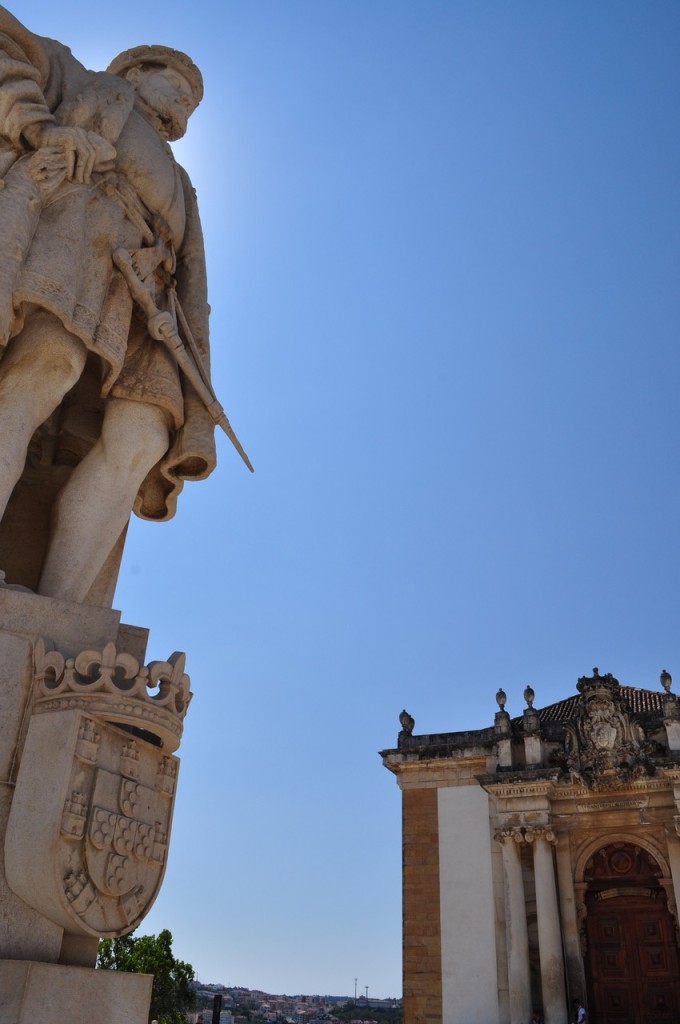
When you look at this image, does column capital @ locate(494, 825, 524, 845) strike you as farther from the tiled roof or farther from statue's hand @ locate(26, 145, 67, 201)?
statue's hand @ locate(26, 145, 67, 201)

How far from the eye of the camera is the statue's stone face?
4.84 m

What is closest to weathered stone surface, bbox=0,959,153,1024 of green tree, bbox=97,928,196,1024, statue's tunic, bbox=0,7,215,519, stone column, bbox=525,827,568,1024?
statue's tunic, bbox=0,7,215,519

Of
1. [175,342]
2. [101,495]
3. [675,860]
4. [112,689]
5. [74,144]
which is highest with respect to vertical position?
[675,860]

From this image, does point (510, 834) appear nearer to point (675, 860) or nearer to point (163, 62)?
point (675, 860)

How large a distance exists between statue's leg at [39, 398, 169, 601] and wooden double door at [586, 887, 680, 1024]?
1690 cm

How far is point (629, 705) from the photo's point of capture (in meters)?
18.8

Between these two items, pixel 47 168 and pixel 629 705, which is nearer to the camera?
pixel 47 168

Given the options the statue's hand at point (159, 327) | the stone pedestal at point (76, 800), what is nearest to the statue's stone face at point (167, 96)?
the statue's hand at point (159, 327)

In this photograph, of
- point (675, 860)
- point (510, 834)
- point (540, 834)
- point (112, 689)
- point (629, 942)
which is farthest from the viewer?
point (510, 834)

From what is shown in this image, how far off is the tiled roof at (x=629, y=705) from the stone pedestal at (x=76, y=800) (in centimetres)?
1730

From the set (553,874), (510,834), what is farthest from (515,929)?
(510,834)

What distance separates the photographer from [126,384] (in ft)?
13.1

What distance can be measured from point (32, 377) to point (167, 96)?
2.16 meters

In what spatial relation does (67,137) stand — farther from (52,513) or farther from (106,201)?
(52,513)
